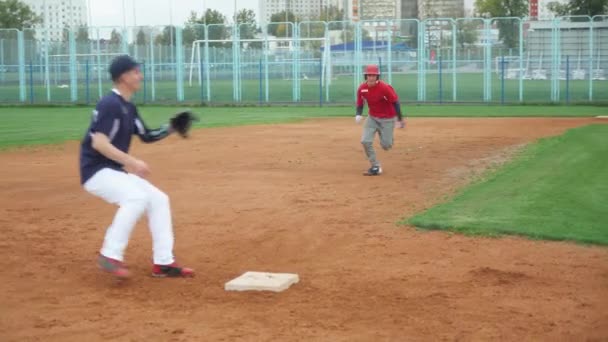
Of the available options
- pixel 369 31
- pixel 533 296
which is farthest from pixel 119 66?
pixel 369 31

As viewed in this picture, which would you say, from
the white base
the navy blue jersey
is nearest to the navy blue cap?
the navy blue jersey

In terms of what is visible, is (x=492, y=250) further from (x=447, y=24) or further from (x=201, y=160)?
(x=447, y=24)

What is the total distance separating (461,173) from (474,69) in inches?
1048

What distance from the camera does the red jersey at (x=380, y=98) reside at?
15.1 m

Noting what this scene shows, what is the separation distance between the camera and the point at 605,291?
7.32 metres

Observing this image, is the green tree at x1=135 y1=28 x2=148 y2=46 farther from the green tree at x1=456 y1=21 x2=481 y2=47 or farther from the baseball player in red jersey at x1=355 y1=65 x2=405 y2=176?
the baseball player in red jersey at x1=355 y1=65 x2=405 y2=176

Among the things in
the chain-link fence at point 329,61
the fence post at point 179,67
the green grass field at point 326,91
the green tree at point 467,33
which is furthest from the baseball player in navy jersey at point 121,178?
the fence post at point 179,67


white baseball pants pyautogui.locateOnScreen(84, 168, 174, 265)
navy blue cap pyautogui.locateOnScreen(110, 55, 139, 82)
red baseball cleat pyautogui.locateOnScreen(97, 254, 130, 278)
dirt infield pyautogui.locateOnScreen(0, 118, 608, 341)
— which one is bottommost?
dirt infield pyautogui.locateOnScreen(0, 118, 608, 341)

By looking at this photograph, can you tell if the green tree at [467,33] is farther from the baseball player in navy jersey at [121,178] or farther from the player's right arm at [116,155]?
the player's right arm at [116,155]

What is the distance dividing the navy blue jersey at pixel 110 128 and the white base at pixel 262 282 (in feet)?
4.71

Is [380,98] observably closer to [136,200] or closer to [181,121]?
[181,121]

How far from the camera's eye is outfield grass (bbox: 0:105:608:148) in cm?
2314

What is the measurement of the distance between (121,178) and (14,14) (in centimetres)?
5768

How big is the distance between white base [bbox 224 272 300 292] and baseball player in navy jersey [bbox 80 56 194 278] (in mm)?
598
